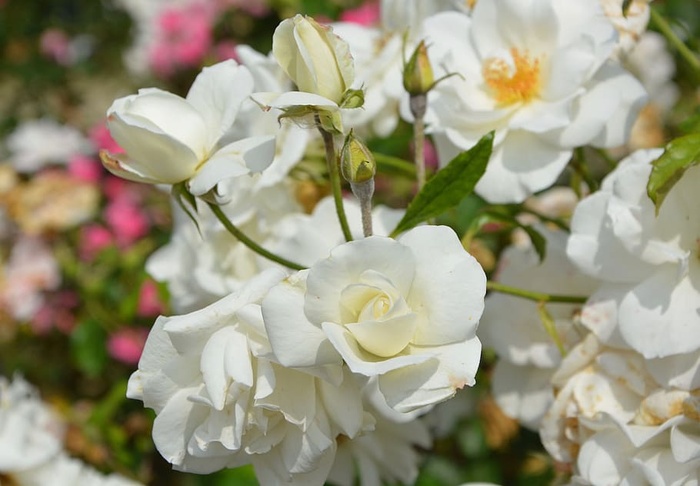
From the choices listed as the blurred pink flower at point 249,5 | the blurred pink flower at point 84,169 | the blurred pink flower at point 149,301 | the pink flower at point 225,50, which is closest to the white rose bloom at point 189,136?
the blurred pink flower at point 149,301

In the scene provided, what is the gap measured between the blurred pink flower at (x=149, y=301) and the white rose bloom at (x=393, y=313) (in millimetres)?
842

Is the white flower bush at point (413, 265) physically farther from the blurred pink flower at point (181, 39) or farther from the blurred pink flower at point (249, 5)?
the blurred pink flower at point (249, 5)

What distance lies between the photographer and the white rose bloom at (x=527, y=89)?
730 mm

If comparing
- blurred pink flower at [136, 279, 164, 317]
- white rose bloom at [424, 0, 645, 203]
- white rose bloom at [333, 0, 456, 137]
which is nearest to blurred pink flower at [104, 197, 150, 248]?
blurred pink flower at [136, 279, 164, 317]

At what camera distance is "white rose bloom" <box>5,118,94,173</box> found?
1925 millimetres

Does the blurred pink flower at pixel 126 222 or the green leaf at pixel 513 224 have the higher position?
the green leaf at pixel 513 224

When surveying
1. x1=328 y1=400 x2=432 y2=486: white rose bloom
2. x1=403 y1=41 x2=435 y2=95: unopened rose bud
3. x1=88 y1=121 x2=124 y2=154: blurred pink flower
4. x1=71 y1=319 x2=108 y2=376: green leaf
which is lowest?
x1=71 y1=319 x2=108 y2=376: green leaf

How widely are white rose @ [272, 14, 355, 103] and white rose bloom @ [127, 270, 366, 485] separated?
0.13 metres

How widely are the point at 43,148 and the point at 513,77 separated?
1452mm

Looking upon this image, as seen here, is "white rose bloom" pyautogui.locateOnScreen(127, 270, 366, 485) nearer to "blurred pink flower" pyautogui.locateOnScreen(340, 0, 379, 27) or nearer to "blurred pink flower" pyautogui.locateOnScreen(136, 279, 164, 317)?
"blurred pink flower" pyautogui.locateOnScreen(136, 279, 164, 317)

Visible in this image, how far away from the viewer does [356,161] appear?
0.57m

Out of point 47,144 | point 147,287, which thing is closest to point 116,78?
point 47,144

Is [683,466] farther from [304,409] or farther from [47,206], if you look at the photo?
[47,206]

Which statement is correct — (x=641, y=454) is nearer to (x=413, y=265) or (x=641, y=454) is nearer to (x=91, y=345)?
(x=413, y=265)
